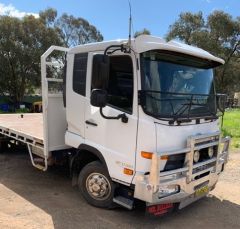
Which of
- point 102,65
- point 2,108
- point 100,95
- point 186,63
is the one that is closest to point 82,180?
point 100,95

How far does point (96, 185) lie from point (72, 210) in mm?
557

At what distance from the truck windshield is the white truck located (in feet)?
0.05

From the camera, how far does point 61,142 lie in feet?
19.4

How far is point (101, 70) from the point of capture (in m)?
4.31

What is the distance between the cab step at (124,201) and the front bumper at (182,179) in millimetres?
314

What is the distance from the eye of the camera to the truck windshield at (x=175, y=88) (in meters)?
4.44

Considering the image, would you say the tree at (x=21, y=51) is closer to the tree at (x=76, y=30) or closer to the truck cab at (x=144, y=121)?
the tree at (x=76, y=30)

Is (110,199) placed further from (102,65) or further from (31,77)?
(31,77)

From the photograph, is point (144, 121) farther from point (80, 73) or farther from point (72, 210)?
point (72, 210)

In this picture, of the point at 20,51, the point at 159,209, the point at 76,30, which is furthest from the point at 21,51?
the point at 159,209

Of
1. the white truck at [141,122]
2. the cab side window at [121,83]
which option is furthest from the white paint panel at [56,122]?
the cab side window at [121,83]

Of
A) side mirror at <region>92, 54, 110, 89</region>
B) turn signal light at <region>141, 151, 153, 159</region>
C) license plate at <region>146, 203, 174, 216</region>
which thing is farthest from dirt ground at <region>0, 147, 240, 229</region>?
side mirror at <region>92, 54, 110, 89</region>

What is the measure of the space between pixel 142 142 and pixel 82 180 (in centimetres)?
152

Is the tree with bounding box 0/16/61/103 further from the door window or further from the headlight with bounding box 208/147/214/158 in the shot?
the headlight with bounding box 208/147/214/158
